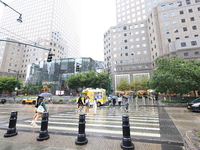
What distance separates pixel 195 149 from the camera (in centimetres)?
252

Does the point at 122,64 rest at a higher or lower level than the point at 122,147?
higher

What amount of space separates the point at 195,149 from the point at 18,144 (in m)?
5.62

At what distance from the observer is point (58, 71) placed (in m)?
51.0

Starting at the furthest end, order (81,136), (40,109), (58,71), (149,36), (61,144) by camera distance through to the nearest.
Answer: (58,71) < (149,36) < (40,109) < (81,136) < (61,144)

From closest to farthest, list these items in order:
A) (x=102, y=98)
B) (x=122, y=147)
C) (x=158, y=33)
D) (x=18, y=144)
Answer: (x=122, y=147), (x=18, y=144), (x=102, y=98), (x=158, y=33)

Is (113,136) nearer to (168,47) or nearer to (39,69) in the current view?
(168,47)

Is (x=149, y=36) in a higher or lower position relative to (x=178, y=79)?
higher

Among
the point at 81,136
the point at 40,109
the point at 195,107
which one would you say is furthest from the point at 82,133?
the point at 195,107

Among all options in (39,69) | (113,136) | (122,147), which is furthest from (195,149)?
(39,69)

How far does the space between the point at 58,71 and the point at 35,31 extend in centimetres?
5458

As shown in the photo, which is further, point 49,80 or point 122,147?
point 49,80

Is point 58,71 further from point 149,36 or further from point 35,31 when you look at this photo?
point 35,31

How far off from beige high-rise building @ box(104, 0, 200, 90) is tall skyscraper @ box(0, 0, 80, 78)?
141ft

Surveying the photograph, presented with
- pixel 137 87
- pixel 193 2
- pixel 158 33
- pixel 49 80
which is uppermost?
pixel 193 2
